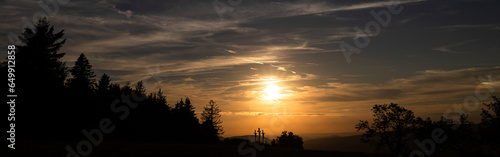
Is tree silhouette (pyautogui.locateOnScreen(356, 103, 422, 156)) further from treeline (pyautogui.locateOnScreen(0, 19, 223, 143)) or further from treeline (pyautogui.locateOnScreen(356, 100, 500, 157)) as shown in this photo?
treeline (pyautogui.locateOnScreen(0, 19, 223, 143))

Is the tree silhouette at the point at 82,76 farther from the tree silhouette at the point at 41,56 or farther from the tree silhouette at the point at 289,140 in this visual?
the tree silhouette at the point at 289,140

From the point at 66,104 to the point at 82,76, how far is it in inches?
688

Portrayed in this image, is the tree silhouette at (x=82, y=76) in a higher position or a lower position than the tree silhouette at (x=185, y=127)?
higher

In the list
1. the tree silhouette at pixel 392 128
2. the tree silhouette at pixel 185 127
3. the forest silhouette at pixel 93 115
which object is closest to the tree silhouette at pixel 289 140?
the tree silhouette at pixel 185 127

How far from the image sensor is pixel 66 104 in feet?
174

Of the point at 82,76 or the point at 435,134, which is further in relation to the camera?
the point at 82,76

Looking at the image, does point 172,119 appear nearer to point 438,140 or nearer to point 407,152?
point 407,152

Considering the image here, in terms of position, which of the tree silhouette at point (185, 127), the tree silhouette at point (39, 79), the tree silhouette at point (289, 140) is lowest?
the tree silhouette at point (289, 140)

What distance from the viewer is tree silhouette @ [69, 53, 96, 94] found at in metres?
63.6

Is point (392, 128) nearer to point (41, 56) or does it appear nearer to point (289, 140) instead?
point (41, 56)

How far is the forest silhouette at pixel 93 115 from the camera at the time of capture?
34031mm

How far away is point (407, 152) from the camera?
139 ft

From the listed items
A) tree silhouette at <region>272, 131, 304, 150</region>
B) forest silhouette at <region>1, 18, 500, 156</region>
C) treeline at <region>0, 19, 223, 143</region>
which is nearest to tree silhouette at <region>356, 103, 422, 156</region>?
forest silhouette at <region>1, 18, 500, 156</region>

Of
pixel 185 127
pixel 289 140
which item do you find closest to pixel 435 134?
pixel 185 127
